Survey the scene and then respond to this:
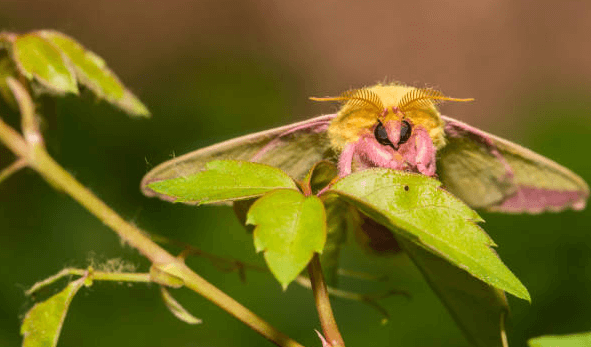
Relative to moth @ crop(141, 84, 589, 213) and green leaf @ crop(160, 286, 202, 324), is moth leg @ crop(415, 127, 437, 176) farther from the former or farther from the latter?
green leaf @ crop(160, 286, 202, 324)

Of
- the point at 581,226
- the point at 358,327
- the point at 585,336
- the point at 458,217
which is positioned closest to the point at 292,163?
the point at 458,217

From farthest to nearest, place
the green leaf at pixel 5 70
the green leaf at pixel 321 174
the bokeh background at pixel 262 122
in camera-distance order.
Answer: the bokeh background at pixel 262 122
the green leaf at pixel 5 70
the green leaf at pixel 321 174

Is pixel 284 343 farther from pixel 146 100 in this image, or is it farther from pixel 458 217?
pixel 146 100

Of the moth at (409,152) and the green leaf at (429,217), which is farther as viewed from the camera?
the moth at (409,152)

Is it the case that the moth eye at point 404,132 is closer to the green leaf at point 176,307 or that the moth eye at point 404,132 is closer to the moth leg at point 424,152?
the moth leg at point 424,152

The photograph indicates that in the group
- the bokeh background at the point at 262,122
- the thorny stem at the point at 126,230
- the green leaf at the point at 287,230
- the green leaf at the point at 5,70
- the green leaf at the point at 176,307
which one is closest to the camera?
the green leaf at the point at 287,230

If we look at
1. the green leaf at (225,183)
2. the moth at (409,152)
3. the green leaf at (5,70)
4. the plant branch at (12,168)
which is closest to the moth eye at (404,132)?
the moth at (409,152)
